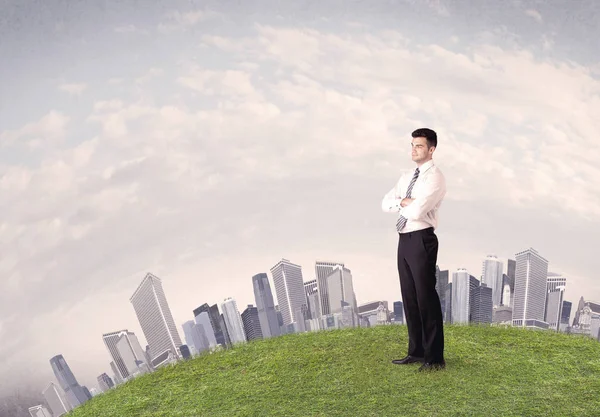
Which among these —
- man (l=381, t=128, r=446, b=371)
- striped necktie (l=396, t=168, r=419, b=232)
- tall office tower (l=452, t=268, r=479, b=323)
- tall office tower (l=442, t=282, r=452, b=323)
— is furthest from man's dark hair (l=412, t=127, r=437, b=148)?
tall office tower (l=452, t=268, r=479, b=323)

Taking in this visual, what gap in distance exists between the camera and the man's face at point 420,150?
5.73m

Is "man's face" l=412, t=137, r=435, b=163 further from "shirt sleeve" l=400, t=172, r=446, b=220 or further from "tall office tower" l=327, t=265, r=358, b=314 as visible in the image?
"tall office tower" l=327, t=265, r=358, b=314

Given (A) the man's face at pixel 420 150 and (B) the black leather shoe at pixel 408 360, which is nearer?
(A) the man's face at pixel 420 150

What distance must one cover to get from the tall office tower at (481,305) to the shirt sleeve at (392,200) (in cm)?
306

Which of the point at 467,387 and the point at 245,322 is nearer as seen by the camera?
the point at 467,387

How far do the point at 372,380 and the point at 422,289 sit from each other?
1008 mm

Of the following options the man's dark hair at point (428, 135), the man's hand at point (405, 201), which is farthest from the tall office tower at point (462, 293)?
the man's dark hair at point (428, 135)

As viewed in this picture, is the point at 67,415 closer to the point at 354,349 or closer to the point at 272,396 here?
the point at 272,396

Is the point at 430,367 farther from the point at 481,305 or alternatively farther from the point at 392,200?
the point at 481,305

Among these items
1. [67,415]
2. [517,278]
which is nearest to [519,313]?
[517,278]

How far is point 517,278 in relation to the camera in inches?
443

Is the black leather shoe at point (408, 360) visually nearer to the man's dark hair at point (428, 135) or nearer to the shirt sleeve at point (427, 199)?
the shirt sleeve at point (427, 199)

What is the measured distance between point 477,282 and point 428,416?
5.25 meters

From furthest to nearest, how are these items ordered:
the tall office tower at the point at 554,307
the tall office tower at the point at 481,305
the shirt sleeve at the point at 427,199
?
the tall office tower at the point at 554,307 < the tall office tower at the point at 481,305 < the shirt sleeve at the point at 427,199
